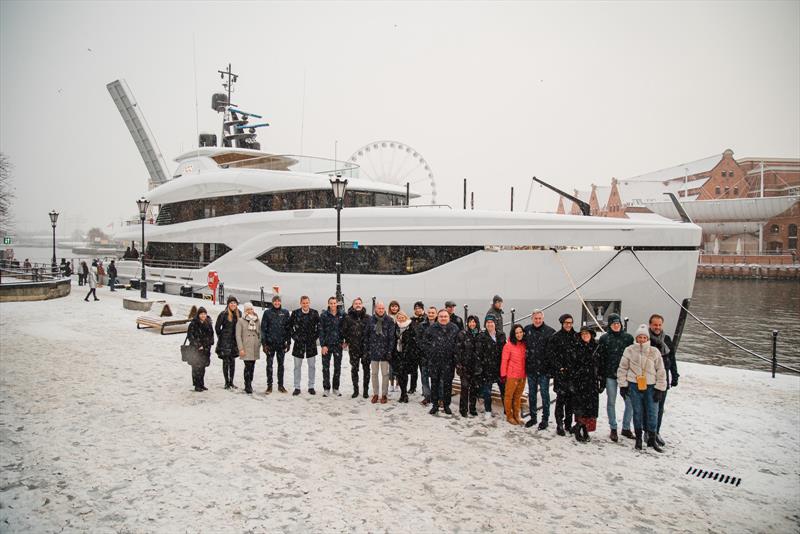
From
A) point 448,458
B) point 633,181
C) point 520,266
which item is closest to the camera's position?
point 448,458

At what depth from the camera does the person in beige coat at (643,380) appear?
540cm

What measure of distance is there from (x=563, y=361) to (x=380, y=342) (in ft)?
8.33

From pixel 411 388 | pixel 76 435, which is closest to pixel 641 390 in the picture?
pixel 411 388

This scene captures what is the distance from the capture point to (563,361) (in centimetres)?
575

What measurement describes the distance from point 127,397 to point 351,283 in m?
7.38

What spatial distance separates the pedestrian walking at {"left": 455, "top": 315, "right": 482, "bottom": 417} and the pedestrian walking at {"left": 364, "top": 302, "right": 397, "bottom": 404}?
1.03m

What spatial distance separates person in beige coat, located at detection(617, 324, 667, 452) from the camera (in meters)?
5.40

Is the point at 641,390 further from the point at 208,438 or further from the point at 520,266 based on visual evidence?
the point at 520,266

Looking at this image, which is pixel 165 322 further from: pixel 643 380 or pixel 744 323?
pixel 744 323

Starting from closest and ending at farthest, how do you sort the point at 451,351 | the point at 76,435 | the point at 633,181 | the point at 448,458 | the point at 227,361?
the point at 448,458 → the point at 76,435 → the point at 451,351 → the point at 227,361 → the point at 633,181

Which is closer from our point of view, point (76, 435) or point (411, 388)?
point (76, 435)

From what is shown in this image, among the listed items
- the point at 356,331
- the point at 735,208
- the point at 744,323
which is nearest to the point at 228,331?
the point at 356,331

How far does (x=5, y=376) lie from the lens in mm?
7773

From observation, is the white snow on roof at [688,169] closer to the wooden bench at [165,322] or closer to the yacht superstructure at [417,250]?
the yacht superstructure at [417,250]
